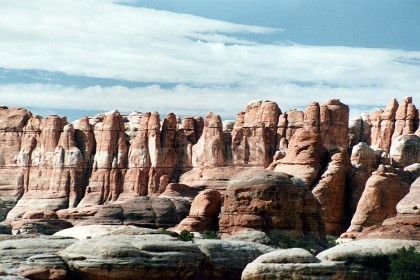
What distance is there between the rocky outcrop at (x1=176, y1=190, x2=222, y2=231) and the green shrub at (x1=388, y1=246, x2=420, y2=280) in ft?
87.4

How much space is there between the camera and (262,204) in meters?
61.3

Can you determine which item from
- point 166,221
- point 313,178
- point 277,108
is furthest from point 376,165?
point 277,108

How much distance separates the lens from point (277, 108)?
110 metres

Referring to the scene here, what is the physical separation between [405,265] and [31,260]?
42.6 feet

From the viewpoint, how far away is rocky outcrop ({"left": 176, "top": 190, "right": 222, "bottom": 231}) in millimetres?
71750

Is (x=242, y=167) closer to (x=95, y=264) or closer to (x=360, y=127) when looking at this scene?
(x=360, y=127)

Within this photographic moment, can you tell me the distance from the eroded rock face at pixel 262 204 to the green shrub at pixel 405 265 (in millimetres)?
15580

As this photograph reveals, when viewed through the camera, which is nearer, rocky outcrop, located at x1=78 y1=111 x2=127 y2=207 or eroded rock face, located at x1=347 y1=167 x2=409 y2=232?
eroded rock face, located at x1=347 y1=167 x2=409 y2=232

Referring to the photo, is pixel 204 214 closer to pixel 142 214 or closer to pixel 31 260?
pixel 142 214

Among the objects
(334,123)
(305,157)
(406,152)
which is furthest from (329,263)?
(334,123)

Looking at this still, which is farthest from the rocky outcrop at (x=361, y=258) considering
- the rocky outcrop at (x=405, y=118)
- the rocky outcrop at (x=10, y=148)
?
the rocky outcrop at (x=405, y=118)

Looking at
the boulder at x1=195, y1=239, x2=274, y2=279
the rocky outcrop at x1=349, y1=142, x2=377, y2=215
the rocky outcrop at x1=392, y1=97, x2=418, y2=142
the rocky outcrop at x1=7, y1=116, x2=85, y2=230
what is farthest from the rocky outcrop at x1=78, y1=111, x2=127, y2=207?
the boulder at x1=195, y1=239, x2=274, y2=279

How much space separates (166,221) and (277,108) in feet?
94.8

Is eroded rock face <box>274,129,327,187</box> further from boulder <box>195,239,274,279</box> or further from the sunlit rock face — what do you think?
boulder <box>195,239,274,279</box>
